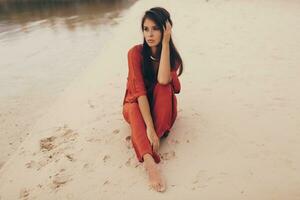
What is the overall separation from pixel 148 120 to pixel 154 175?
0.45 m

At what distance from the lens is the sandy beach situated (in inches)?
106

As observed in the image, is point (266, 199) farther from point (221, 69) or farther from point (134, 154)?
point (221, 69)

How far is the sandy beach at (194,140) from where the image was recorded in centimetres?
269

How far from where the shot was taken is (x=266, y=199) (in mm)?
2436

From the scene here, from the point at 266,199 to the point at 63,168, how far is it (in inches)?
65.6

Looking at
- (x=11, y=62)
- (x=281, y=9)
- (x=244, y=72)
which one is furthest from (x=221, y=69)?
(x=281, y=9)

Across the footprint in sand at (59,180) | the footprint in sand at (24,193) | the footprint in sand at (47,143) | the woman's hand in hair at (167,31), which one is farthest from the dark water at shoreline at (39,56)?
the woman's hand in hair at (167,31)

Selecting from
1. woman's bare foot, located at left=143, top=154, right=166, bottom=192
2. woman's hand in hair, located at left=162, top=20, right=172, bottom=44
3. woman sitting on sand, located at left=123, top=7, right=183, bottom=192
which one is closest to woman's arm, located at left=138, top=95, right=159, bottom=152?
woman sitting on sand, located at left=123, top=7, right=183, bottom=192

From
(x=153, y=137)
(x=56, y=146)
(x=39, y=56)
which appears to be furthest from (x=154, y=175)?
(x=39, y=56)

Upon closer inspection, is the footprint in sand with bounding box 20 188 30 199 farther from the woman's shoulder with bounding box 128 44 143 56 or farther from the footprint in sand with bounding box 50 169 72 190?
the woman's shoulder with bounding box 128 44 143 56

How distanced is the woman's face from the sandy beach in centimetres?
88

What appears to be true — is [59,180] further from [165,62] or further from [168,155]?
[165,62]

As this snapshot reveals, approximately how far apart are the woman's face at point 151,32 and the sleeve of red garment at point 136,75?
0.52 ft

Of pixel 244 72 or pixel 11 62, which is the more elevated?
pixel 244 72
